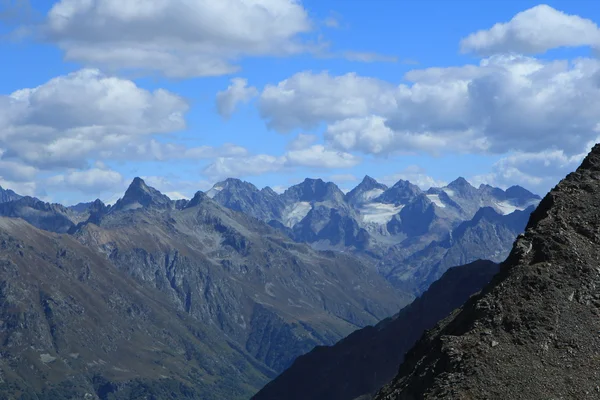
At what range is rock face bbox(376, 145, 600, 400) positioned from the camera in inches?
2899

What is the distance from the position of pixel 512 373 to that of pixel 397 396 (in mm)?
13849

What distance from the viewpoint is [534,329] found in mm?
77750

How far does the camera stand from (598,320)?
261 ft

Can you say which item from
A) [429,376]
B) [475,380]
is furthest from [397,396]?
[475,380]

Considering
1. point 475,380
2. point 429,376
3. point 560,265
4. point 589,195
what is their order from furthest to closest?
point 589,195 < point 560,265 < point 429,376 < point 475,380

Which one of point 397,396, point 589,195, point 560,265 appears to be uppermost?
point 589,195

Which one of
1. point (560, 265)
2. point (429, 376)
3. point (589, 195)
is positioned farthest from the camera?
point (589, 195)

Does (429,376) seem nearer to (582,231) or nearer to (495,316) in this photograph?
(495,316)

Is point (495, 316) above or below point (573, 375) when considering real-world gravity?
above

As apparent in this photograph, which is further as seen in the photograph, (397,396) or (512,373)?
(397,396)

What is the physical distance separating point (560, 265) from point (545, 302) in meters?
4.83

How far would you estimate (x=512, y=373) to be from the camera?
7381 cm

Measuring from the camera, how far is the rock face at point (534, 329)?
7362 centimetres

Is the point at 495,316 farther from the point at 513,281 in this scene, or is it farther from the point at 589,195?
the point at 589,195
